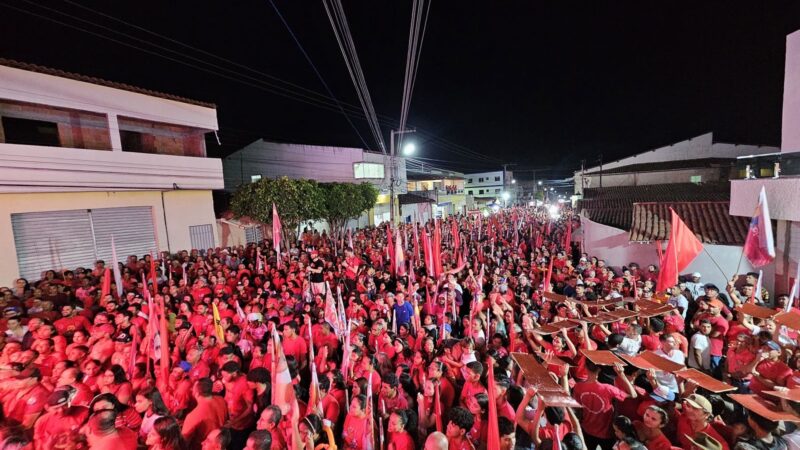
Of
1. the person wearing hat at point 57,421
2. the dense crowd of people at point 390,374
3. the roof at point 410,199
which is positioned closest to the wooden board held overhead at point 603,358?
the dense crowd of people at point 390,374

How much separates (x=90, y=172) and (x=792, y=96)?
21.4 m

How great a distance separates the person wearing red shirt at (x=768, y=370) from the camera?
14.3ft

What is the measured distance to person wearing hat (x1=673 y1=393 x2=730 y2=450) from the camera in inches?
132

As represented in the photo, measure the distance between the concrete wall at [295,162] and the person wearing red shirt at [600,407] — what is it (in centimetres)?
2273

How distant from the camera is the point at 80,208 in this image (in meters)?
13.6

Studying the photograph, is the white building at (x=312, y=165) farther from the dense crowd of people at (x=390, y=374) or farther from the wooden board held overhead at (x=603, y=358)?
the wooden board held overhead at (x=603, y=358)

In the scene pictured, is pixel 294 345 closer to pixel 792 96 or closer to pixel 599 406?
pixel 599 406

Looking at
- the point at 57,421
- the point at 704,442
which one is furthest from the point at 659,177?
the point at 57,421

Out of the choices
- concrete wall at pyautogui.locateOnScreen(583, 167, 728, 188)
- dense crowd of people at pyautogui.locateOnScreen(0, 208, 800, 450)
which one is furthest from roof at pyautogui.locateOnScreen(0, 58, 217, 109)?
concrete wall at pyautogui.locateOnScreen(583, 167, 728, 188)

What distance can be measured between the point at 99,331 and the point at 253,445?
4581mm

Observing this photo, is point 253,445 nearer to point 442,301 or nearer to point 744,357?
point 442,301

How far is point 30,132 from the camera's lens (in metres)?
13.1

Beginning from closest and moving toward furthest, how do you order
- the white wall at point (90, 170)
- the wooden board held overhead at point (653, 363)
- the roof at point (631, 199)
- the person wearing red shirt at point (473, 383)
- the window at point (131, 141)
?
the wooden board held overhead at point (653, 363), the person wearing red shirt at point (473, 383), the white wall at point (90, 170), the roof at point (631, 199), the window at point (131, 141)

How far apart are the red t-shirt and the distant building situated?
298 inches
